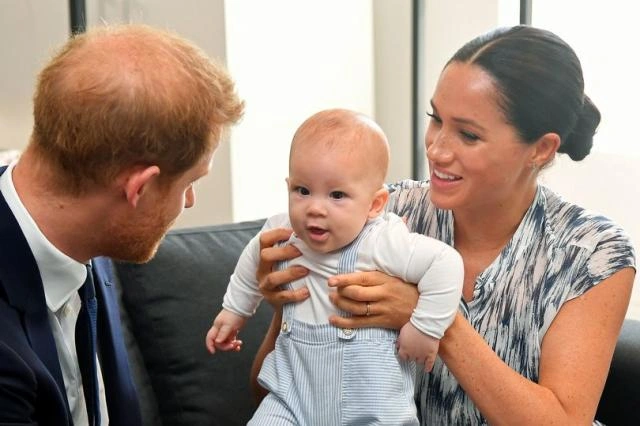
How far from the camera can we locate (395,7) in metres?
3.70

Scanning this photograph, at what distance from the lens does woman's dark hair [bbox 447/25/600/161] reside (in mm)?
1697

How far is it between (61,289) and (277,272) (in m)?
0.37

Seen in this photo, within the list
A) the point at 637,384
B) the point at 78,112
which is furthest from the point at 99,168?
the point at 637,384

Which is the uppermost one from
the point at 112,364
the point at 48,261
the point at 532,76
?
the point at 532,76

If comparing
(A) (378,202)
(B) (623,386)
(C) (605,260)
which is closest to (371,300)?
(A) (378,202)

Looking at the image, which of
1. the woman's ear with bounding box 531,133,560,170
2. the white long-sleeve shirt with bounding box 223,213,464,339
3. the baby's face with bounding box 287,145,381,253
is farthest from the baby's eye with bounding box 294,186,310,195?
the woman's ear with bounding box 531,133,560,170

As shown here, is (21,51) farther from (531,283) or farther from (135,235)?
(531,283)

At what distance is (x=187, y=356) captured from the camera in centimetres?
202

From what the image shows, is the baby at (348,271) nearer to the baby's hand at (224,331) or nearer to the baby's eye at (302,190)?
the baby's eye at (302,190)

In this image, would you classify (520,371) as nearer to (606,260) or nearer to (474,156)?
(606,260)

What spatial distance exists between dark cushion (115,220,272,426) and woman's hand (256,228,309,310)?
421mm

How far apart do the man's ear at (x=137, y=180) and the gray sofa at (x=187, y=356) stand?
2.32ft

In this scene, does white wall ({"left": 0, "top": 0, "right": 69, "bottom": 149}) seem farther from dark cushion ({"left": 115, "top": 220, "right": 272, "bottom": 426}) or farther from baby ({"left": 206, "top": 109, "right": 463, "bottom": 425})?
baby ({"left": 206, "top": 109, "right": 463, "bottom": 425})

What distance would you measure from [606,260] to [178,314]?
2.95 ft
